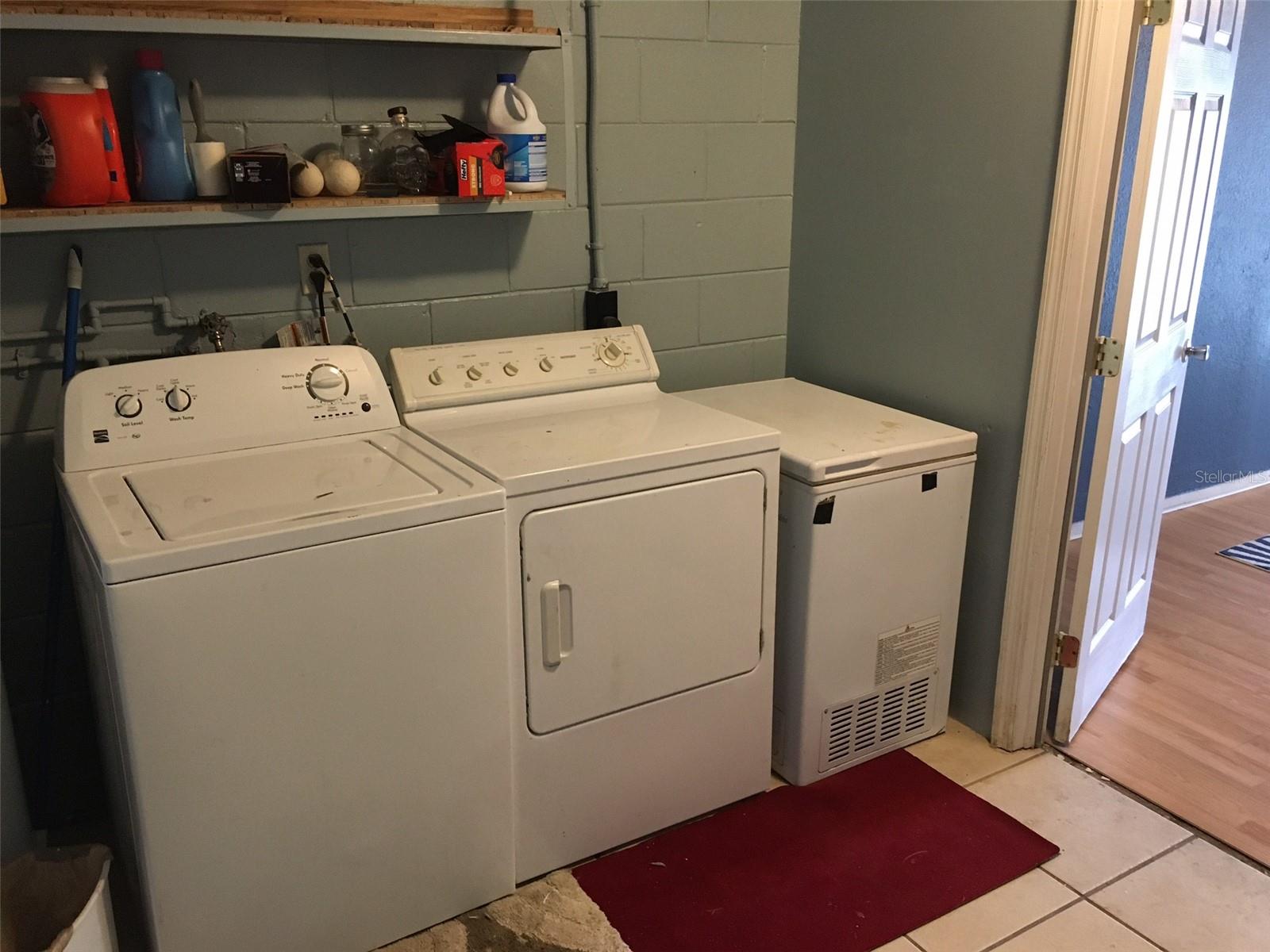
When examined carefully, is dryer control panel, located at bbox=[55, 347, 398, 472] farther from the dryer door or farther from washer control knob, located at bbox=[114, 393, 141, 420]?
→ the dryer door

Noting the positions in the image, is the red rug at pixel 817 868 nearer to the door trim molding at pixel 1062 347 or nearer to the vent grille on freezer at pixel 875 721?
the vent grille on freezer at pixel 875 721

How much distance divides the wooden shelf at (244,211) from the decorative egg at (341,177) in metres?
0.04

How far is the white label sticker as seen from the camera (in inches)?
98.0

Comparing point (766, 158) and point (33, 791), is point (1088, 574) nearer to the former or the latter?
point (766, 158)

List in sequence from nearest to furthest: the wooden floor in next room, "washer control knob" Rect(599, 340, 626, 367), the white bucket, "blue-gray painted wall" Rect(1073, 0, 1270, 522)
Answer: the white bucket, the wooden floor in next room, "washer control knob" Rect(599, 340, 626, 367), "blue-gray painted wall" Rect(1073, 0, 1270, 522)

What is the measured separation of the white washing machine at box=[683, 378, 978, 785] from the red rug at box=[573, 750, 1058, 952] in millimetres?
154

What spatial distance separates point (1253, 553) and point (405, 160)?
3342 mm

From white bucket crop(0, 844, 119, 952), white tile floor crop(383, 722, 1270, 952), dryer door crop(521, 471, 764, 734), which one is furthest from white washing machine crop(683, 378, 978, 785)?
white bucket crop(0, 844, 119, 952)

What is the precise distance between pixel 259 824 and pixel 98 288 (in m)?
1.16

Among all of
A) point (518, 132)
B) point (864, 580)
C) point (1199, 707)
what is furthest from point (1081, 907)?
point (518, 132)

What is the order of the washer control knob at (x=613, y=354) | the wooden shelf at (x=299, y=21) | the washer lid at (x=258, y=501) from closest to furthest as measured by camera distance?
the washer lid at (x=258, y=501) → the wooden shelf at (x=299, y=21) → the washer control knob at (x=613, y=354)

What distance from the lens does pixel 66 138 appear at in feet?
6.26

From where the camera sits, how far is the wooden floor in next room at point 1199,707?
2.40m

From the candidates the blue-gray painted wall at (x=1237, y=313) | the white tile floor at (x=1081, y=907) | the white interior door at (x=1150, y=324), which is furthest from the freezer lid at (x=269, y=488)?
the blue-gray painted wall at (x=1237, y=313)
